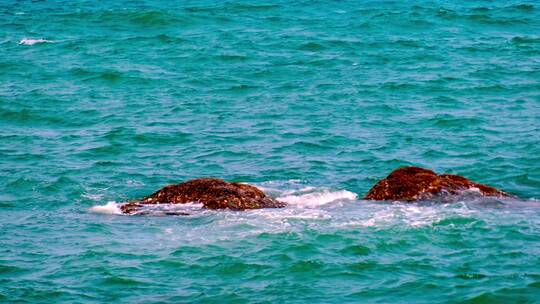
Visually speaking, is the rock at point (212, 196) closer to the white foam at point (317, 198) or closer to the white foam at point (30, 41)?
the white foam at point (317, 198)

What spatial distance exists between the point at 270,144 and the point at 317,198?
6.10 m

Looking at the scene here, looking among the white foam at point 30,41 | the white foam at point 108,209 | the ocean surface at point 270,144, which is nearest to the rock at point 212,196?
the white foam at point 108,209

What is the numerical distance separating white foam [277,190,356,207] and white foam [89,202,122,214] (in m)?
3.52

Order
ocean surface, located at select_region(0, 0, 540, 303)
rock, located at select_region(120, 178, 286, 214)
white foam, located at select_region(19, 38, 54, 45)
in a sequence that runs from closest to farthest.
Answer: ocean surface, located at select_region(0, 0, 540, 303), rock, located at select_region(120, 178, 286, 214), white foam, located at select_region(19, 38, 54, 45)

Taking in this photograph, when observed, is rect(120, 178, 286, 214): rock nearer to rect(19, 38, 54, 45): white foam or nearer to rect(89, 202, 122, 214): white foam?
rect(89, 202, 122, 214): white foam

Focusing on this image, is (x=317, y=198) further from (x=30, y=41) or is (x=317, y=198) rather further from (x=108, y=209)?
(x=30, y=41)

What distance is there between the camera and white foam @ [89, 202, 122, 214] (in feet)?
74.7

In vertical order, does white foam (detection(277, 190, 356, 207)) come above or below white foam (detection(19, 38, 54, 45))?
above

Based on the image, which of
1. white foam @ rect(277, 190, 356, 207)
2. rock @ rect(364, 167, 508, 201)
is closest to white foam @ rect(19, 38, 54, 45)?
white foam @ rect(277, 190, 356, 207)

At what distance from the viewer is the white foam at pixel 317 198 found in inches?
896

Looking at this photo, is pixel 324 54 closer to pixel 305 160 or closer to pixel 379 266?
pixel 305 160

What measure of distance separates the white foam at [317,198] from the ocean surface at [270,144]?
0.31 feet

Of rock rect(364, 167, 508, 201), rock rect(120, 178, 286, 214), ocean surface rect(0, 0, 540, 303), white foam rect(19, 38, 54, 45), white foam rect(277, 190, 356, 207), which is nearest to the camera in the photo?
ocean surface rect(0, 0, 540, 303)

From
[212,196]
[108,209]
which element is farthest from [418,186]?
[108,209]
